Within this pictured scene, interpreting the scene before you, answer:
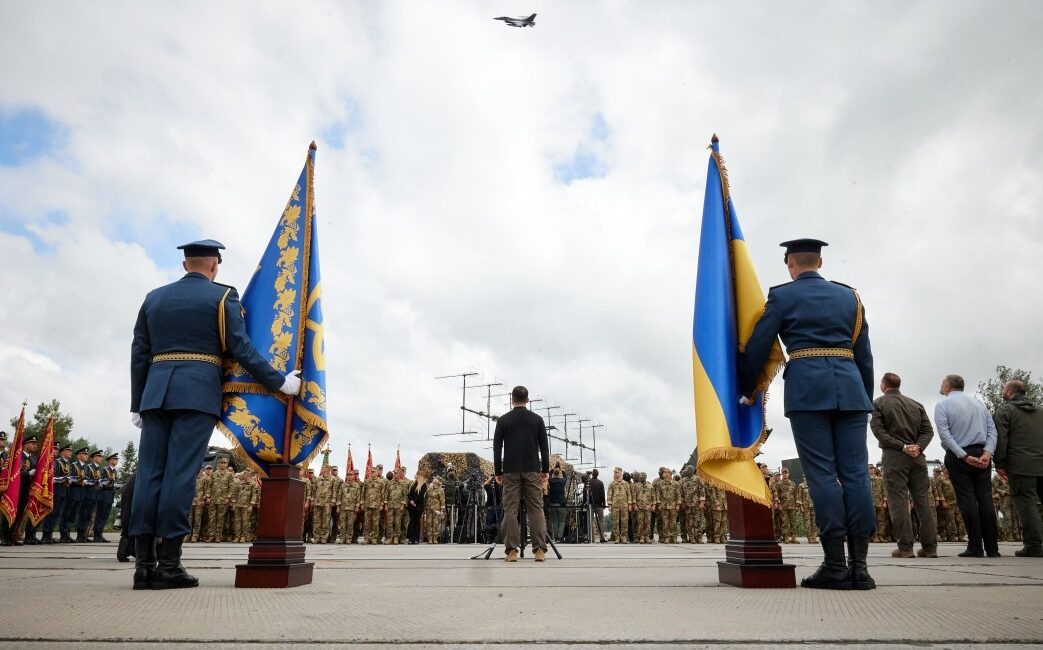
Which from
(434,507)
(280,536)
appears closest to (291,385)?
(280,536)

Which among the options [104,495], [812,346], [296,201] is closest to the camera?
[812,346]

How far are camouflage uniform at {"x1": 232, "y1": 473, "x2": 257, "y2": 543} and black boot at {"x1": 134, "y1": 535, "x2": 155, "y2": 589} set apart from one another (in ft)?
41.2

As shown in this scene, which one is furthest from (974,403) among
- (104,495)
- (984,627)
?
(104,495)

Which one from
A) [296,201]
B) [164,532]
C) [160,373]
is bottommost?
[164,532]

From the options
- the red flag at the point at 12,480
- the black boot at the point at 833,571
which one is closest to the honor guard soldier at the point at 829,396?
the black boot at the point at 833,571

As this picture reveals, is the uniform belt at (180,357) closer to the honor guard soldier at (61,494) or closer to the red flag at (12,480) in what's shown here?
the red flag at (12,480)

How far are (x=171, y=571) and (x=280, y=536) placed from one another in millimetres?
552

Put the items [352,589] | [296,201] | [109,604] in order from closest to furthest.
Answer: [109,604]
[352,589]
[296,201]

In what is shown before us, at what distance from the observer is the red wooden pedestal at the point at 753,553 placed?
3537 millimetres

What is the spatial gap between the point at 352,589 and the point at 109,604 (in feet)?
3.58

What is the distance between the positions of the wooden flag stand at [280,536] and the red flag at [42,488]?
1068 centimetres

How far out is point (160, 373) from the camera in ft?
12.4

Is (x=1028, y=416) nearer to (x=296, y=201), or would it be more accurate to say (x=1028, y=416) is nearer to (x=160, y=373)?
(x=296, y=201)

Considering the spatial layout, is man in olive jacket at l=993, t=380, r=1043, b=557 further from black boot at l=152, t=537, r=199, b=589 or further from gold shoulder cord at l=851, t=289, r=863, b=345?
black boot at l=152, t=537, r=199, b=589
